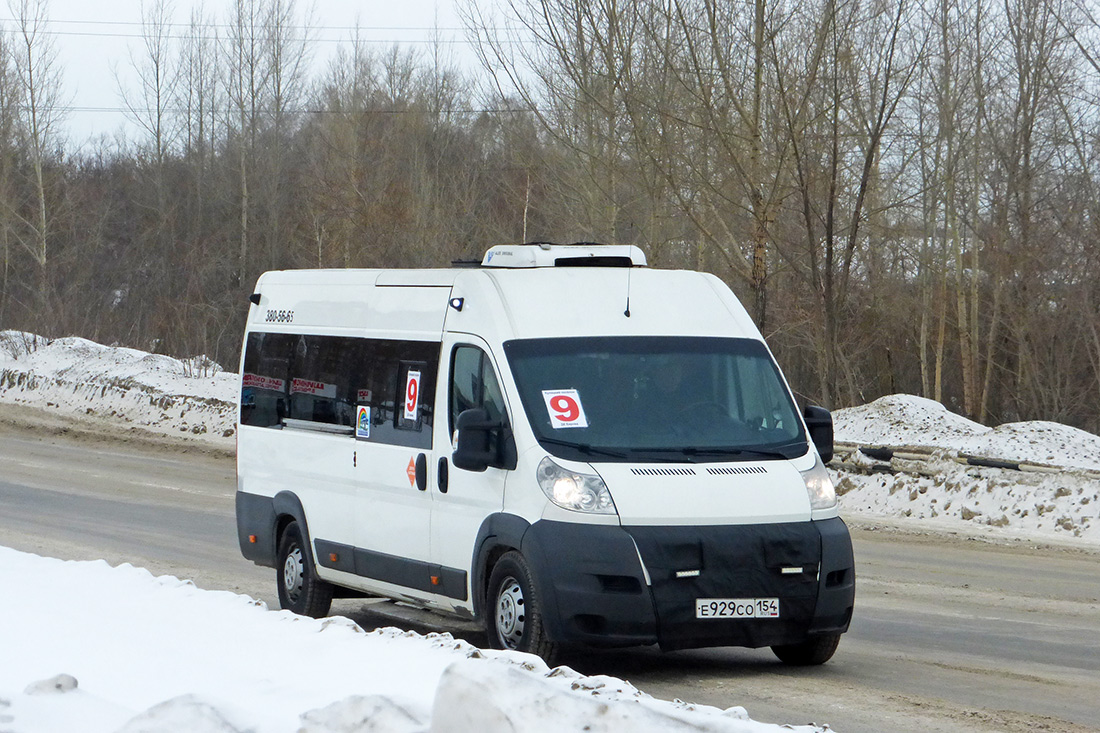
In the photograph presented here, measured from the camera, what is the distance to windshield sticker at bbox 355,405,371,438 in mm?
8992

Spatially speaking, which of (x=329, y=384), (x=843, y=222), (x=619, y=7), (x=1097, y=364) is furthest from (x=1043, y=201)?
(x=329, y=384)

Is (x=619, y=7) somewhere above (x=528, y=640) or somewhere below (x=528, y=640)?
above

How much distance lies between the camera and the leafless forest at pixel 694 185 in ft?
69.6

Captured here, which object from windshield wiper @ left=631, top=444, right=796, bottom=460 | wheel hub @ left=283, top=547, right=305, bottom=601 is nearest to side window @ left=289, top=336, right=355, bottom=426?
wheel hub @ left=283, top=547, right=305, bottom=601

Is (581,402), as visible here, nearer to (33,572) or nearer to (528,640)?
(528,640)

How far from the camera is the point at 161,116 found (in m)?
68.3

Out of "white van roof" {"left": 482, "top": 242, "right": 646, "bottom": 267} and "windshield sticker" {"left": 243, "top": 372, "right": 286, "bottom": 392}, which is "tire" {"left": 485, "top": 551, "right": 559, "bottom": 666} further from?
"windshield sticker" {"left": 243, "top": 372, "right": 286, "bottom": 392}

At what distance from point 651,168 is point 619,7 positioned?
3.16 meters

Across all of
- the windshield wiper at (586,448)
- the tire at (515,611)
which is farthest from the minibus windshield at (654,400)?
the tire at (515,611)

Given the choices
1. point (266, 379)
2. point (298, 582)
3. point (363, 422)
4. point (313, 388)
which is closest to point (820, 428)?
point (363, 422)

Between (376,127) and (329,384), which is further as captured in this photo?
(376,127)

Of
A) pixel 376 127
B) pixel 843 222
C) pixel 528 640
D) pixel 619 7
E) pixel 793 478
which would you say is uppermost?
pixel 376 127

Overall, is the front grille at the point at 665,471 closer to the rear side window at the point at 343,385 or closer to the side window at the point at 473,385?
the side window at the point at 473,385

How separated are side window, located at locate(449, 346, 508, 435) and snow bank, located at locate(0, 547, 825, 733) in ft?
5.27
